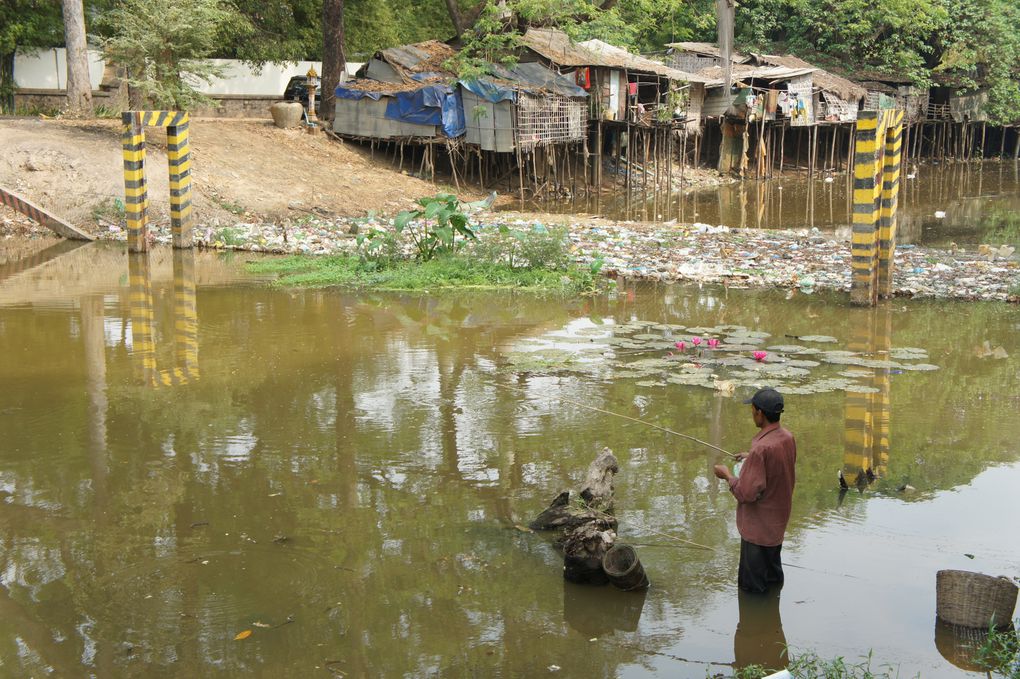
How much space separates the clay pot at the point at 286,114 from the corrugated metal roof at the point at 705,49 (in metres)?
13.8

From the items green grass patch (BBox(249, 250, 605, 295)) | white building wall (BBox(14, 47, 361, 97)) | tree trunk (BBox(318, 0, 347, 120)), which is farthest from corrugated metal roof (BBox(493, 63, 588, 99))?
green grass patch (BBox(249, 250, 605, 295))

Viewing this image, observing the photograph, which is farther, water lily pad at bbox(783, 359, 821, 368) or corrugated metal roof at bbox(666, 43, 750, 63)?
corrugated metal roof at bbox(666, 43, 750, 63)

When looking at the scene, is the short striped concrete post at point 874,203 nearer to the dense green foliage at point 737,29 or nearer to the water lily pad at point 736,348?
the water lily pad at point 736,348

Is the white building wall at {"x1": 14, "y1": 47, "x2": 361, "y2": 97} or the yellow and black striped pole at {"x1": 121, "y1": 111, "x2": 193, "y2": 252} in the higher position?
the white building wall at {"x1": 14, "y1": 47, "x2": 361, "y2": 97}

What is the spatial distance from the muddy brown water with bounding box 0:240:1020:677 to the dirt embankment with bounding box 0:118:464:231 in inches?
327

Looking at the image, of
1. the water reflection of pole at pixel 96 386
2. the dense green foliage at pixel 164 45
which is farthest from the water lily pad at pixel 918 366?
the dense green foliage at pixel 164 45

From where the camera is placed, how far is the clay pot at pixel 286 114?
2469 cm

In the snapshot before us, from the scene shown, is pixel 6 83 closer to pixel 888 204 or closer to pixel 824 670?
pixel 888 204

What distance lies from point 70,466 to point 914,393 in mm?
5730

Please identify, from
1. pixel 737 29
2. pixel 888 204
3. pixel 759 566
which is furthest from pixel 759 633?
pixel 737 29

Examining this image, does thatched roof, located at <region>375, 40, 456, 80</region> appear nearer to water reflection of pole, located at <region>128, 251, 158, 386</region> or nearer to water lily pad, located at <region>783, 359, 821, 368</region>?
water reflection of pole, located at <region>128, 251, 158, 386</region>

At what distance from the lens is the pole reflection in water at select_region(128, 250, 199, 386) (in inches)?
320

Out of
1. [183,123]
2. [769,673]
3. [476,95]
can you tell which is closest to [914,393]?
[769,673]

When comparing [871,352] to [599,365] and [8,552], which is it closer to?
[599,365]
